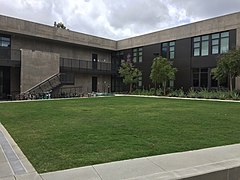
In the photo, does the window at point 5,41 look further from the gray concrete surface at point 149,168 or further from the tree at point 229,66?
the gray concrete surface at point 149,168

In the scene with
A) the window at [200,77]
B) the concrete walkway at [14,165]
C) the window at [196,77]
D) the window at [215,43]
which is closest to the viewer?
the concrete walkway at [14,165]

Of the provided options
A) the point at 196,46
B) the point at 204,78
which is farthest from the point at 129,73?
the point at 204,78

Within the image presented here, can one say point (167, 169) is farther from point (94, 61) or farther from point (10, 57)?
point (94, 61)

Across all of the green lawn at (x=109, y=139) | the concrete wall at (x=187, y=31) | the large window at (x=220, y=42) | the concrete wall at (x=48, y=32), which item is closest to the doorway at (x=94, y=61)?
the concrete wall at (x=48, y=32)

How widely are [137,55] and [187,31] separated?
8.51m

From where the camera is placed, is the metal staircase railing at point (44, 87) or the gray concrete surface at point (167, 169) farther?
the metal staircase railing at point (44, 87)

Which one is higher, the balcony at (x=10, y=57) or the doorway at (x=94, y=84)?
the balcony at (x=10, y=57)

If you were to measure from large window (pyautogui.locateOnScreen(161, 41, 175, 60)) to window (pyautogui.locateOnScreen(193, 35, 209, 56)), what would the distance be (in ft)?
9.87

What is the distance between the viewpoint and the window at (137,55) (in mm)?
34344

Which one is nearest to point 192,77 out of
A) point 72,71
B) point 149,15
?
point 149,15

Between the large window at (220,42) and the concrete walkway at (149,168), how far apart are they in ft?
73.3

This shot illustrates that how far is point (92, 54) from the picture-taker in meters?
34.3

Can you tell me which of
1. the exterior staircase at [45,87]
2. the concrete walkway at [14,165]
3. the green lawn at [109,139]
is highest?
the exterior staircase at [45,87]

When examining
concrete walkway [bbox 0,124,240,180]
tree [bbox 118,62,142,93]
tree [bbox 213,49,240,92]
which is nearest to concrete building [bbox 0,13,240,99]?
tree [bbox 118,62,142,93]
